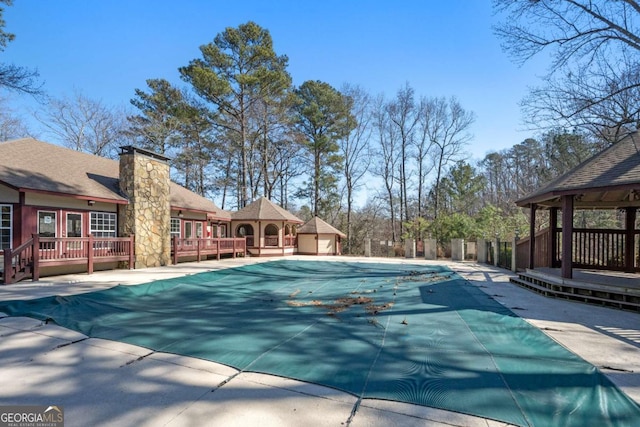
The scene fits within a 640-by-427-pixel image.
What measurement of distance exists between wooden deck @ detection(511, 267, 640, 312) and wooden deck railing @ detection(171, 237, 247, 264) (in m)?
12.7

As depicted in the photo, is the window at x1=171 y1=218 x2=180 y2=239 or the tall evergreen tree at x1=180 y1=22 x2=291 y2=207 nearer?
the window at x1=171 y1=218 x2=180 y2=239

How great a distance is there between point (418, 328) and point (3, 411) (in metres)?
4.45

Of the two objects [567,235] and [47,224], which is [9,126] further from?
[567,235]

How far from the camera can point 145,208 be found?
1285 cm

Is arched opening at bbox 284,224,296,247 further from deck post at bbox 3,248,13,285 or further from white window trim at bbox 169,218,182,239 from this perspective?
deck post at bbox 3,248,13,285

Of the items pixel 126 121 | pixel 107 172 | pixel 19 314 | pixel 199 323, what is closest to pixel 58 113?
pixel 126 121

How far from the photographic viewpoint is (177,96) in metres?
24.6

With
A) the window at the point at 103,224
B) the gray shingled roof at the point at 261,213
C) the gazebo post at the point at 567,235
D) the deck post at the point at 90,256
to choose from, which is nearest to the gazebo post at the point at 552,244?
the gazebo post at the point at 567,235

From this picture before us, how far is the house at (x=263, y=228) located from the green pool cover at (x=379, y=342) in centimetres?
1296

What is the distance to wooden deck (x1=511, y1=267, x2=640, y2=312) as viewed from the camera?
20.2 ft

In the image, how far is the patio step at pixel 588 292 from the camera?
614 cm

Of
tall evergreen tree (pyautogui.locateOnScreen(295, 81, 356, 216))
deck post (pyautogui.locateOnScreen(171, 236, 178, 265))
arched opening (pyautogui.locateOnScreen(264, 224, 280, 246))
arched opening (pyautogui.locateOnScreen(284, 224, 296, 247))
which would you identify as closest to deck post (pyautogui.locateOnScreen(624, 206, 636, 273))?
deck post (pyautogui.locateOnScreen(171, 236, 178, 265))

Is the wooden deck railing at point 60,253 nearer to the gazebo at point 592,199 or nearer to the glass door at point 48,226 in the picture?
the glass door at point 48,226

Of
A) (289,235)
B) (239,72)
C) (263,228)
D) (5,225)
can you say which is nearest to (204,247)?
(263,228)
